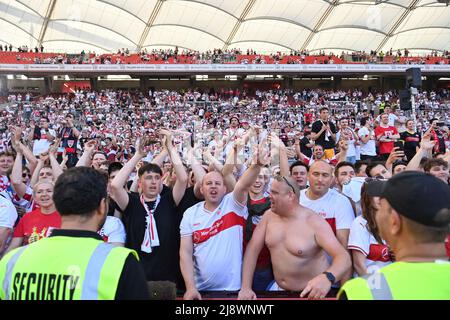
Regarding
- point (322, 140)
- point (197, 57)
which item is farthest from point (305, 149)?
point (197, 57)

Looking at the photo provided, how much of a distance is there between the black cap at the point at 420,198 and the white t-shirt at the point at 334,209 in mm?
2258

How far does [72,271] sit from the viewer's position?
189cm

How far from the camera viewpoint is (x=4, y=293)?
6.45 ft

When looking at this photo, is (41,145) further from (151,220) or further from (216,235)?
(216,235)

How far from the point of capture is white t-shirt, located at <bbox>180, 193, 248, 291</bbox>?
3742 mm

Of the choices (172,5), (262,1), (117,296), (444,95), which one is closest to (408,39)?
(444,95)

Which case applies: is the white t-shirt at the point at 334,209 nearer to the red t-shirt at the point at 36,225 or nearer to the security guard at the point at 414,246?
the red t-shirt at the point at 36,225

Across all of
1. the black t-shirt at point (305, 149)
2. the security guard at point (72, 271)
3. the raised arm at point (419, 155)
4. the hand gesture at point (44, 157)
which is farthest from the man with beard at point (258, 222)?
the black t-shirt at point (305, 149)

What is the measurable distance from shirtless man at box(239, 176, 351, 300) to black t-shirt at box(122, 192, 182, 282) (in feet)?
2.10

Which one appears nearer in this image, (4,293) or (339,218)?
(4,293)
